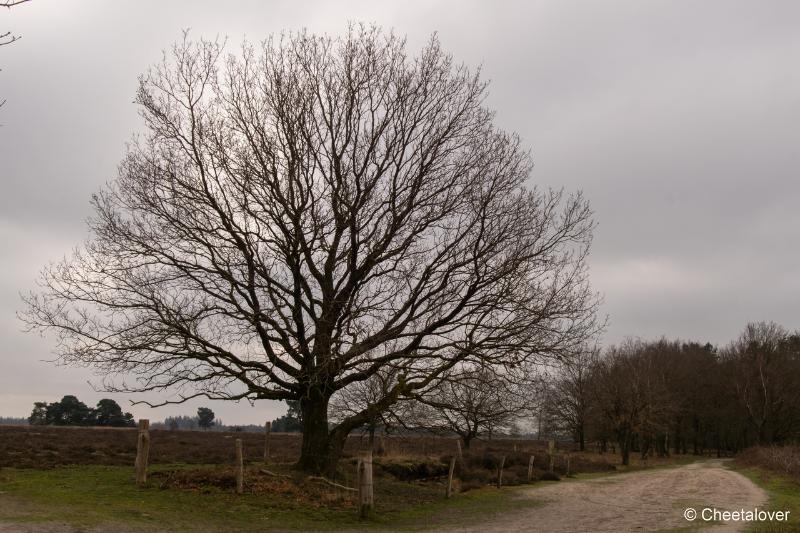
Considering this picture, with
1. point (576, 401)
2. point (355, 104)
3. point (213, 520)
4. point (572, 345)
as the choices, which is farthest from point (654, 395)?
point (213, 520)

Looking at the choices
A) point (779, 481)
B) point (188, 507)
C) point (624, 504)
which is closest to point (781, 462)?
point (779, 481)

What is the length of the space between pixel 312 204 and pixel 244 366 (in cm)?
528

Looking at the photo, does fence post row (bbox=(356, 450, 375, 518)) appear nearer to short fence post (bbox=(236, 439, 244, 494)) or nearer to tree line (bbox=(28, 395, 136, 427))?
short fence post (bbox=(236, 439, 244, 494))

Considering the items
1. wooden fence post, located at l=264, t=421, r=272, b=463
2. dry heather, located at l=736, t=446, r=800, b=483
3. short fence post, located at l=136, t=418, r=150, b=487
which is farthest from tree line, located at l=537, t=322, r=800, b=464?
short fence post, located at l=136, t=418, r=150, b=487

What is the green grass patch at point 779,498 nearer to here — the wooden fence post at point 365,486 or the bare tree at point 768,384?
the wooden fence post at point 365,486

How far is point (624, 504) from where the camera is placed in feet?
68.2

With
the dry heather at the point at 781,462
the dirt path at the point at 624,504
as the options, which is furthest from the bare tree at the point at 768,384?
the dirt path at the point at 624,504

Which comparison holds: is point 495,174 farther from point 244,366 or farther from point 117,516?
point 117,516

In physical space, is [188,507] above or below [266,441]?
below

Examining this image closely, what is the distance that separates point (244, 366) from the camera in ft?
62.0

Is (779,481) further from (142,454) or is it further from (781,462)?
(142,454)

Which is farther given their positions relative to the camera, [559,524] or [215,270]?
[215,270]

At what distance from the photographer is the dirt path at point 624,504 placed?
15.1 metres

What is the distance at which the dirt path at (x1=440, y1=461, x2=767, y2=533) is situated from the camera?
1511 centimetres
